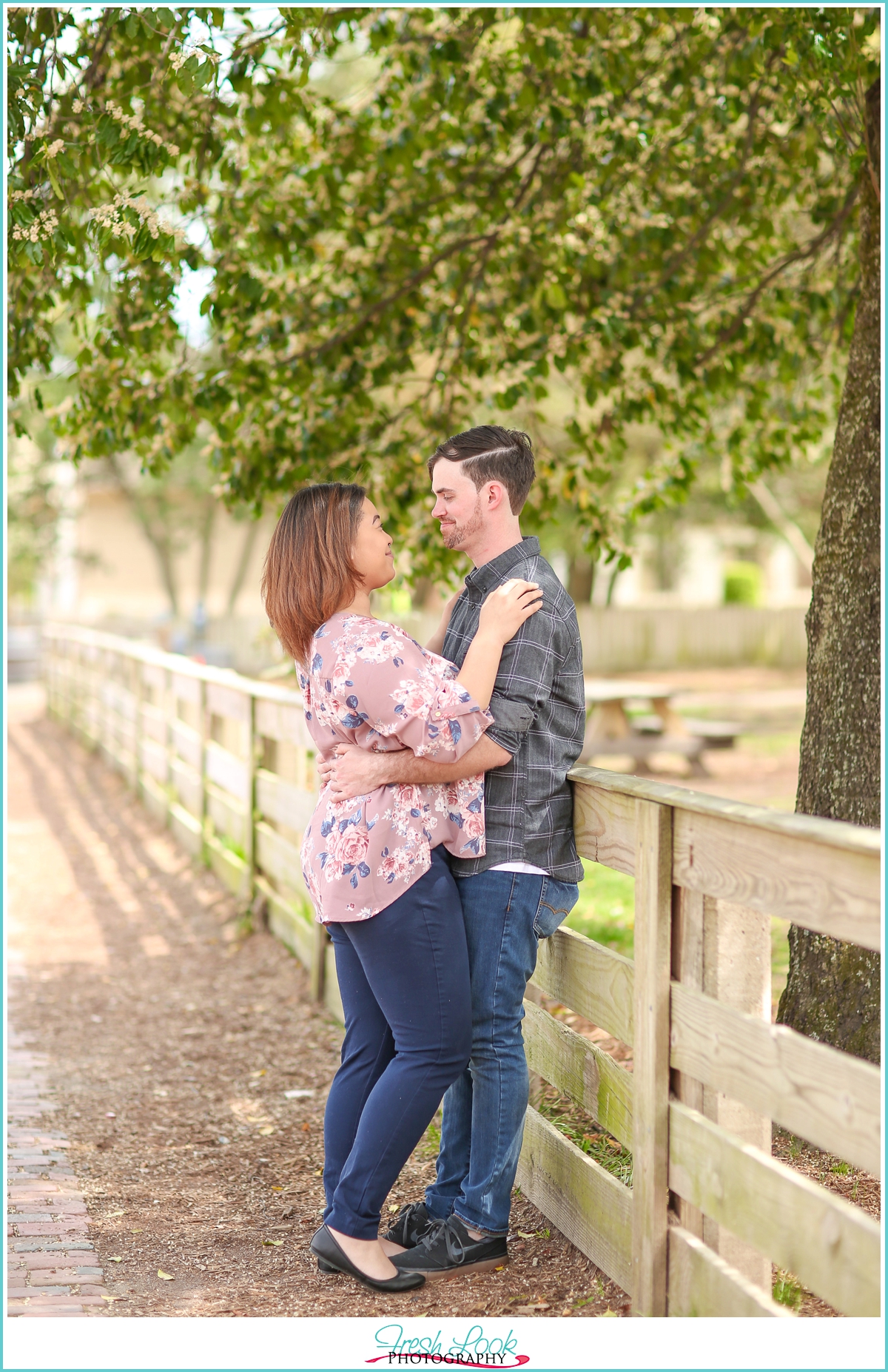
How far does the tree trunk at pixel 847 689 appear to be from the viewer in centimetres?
423

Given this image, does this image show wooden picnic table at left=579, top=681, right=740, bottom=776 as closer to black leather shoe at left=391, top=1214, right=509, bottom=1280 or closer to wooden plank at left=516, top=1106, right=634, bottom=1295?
wooden plank at left=516, top=1106, right=634, bottom=1295

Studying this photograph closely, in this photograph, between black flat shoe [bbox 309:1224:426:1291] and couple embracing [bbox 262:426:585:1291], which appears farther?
black flat shoe [bbox 309:1224:426:1291]

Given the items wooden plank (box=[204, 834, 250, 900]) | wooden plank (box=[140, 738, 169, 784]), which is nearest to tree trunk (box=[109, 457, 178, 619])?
wooden plank (box=[140, 738, 169, 784])

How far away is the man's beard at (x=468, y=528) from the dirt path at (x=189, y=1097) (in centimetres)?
190

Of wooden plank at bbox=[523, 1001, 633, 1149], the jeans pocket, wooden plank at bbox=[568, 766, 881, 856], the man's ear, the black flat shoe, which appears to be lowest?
the black flat shoe

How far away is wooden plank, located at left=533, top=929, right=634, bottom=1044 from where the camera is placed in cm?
318

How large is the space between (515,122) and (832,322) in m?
2.20

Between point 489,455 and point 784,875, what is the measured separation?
135 cm

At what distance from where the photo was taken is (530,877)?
3256 millimetres

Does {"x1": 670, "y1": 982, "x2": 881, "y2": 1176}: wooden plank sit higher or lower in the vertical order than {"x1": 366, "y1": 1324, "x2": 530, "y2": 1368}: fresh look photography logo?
higher

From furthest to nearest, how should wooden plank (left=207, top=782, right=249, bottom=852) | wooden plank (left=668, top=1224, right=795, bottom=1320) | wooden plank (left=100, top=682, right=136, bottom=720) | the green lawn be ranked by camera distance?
wooden plank (left=100, top=682, right=136, bottom=720) → wooden plank (left=207, top=782, right=249, bottom=852) → the green lawn → wooden plank (left=668, top=1224, right=795, bottom=1320)

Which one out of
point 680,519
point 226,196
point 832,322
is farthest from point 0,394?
point 680,519

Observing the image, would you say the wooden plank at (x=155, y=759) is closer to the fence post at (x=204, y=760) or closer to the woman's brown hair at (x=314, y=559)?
the fence post at (x=204, y=760)

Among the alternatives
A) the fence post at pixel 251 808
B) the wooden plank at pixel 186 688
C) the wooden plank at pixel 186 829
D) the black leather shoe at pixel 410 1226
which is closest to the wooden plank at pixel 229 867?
the fence post at pixel 251 808
